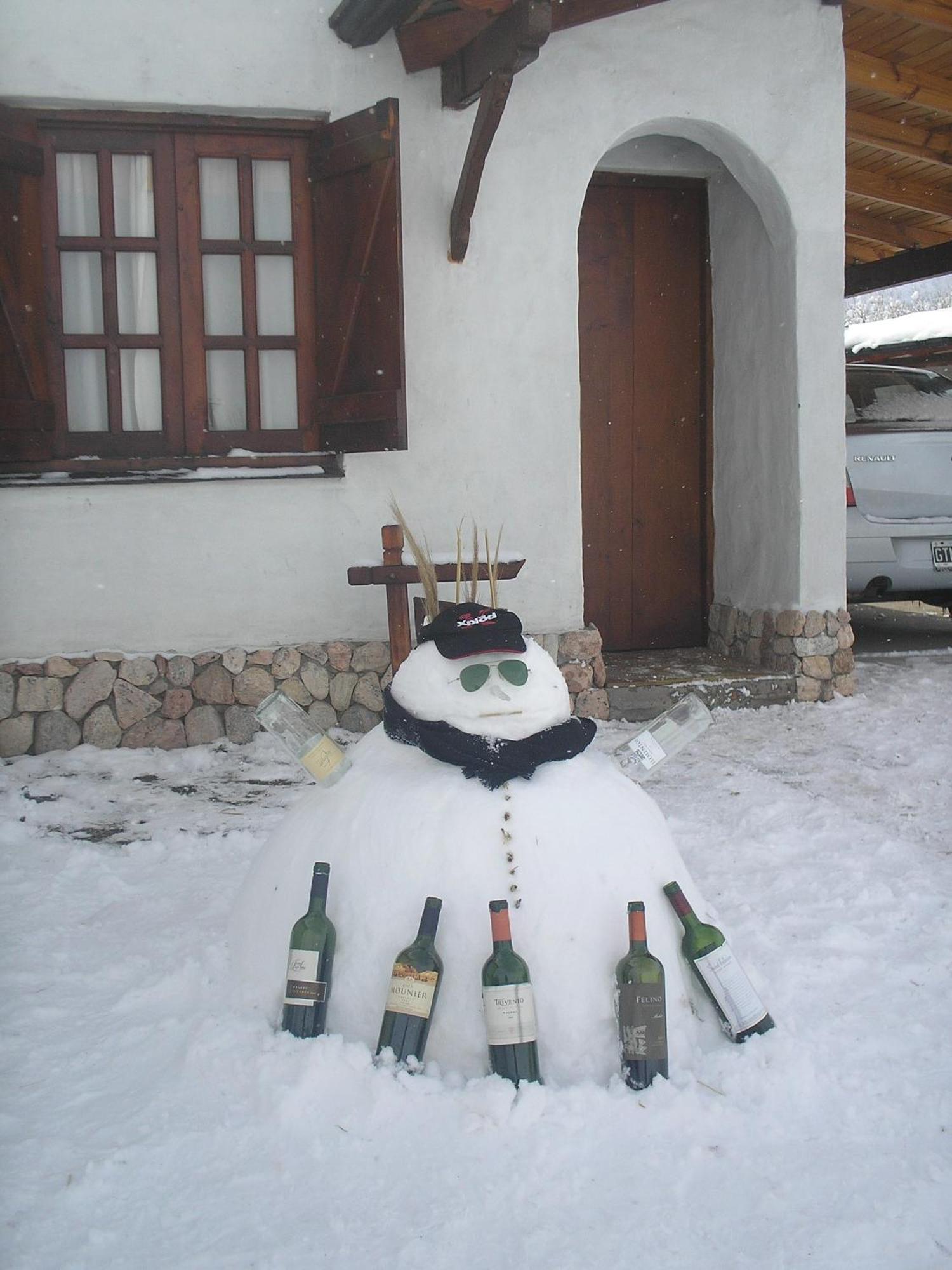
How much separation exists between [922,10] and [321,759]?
18.2 ft

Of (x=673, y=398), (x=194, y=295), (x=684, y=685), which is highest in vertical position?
(x=194, y=295)

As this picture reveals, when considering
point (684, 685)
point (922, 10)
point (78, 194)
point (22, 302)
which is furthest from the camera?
point (922, 10)

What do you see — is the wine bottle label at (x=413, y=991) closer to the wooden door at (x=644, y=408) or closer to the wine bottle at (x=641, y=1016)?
the wine bottle at (x=641, y=1016)

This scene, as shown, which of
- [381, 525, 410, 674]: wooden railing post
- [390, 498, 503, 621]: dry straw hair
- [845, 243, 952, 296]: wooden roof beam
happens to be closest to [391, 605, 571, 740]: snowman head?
[390, 498, 503, 621]: dry straw hair

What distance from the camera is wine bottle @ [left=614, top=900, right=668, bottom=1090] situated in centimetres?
202

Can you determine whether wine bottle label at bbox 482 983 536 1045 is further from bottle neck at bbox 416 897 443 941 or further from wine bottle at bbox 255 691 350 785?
wine bottle at bbox 255 691 350 785

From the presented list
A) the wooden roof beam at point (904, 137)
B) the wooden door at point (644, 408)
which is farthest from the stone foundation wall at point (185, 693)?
the wooden roof beam at point (904, 137)

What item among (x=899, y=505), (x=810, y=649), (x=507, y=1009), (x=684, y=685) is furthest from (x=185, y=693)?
(x=899, y=505)

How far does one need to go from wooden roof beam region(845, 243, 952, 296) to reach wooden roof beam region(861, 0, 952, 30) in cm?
319

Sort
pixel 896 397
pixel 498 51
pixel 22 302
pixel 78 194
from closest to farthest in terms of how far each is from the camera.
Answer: pixel 498 51 → pixel 22 302 → pixel 78 194 → pixel 896 397

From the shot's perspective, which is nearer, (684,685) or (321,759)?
(321,759)

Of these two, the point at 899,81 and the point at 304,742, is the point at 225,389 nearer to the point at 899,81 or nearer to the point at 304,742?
the point at 304,742

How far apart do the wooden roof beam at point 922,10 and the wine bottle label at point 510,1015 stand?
5748 millimetres

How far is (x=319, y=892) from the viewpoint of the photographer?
7.22ft
